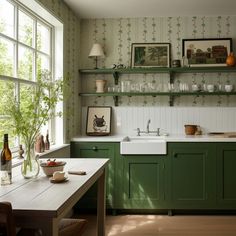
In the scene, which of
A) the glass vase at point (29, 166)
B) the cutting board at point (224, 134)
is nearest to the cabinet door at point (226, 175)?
the cutting board at point (224, 134)

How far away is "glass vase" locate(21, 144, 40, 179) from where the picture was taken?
2.22 m

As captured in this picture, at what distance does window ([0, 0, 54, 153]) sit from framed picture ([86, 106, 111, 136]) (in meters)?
0.91

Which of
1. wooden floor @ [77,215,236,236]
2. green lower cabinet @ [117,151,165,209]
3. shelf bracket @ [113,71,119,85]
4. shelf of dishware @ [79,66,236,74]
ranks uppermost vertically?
shelf of dishware @ [79,66,236,74]

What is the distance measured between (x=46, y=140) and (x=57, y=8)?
58.3 inches

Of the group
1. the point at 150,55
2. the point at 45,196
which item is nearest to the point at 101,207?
the point at 45,196

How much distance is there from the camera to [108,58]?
Answer: 4.93 metres

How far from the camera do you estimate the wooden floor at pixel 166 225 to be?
367 centimetres

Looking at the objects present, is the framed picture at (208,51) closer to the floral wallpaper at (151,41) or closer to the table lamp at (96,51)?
the floral wallpaper at (151,41)

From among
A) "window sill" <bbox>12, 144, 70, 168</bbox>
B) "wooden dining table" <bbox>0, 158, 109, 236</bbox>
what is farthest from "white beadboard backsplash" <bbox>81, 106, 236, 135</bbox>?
"wooden dining table" <bbox>0, 158, 109, 236</bbox>

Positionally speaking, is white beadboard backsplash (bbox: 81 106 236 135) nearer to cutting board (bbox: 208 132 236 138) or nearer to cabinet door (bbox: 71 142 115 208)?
cutting board (bbox: 208 132 236 138)

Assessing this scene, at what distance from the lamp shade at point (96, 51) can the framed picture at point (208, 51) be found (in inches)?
45.0

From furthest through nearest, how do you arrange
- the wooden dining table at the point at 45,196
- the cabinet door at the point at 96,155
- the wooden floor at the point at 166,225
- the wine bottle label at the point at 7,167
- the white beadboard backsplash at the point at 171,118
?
the white beadboard backsplash at the point at 171,118, the cabinet door at the point at 96,155, the wooden floor at the point at 166,225, the wine bottle label at the point at 7,167, the wooden dining table at the point at 45,196

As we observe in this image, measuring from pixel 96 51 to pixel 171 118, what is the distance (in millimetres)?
1372

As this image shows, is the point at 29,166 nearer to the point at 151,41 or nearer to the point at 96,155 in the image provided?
the point at 96,155
